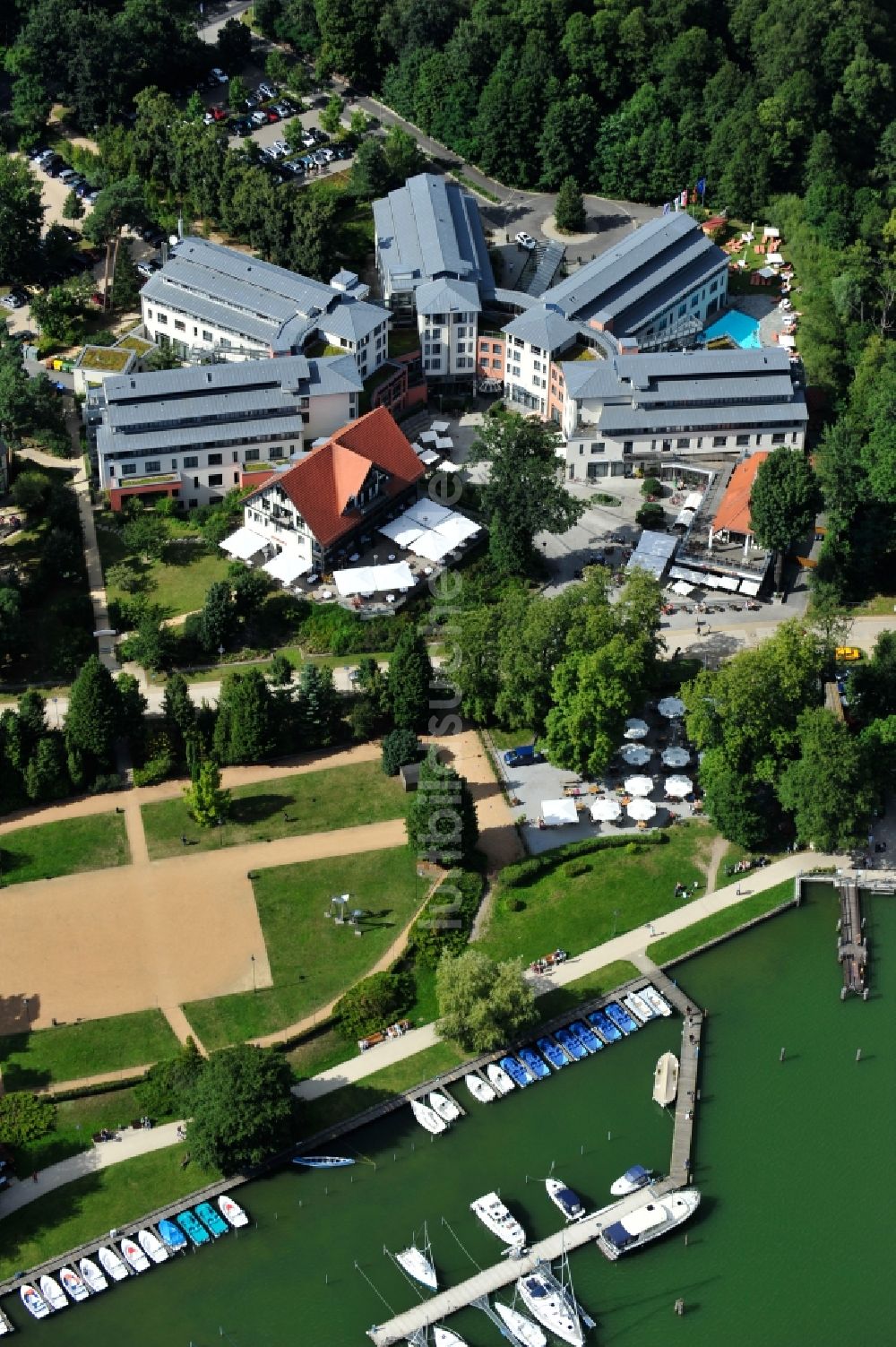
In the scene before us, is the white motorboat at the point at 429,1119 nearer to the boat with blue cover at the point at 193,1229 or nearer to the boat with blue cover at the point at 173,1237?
the boat with blue cover at the point at 193,1229

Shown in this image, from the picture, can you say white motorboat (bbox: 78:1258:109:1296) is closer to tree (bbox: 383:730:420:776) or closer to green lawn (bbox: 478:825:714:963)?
green lawn (bbox: 478:825:714:963)

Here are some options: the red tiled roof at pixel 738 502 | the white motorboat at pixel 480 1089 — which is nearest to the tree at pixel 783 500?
the red tiled roof at pixel 738 502

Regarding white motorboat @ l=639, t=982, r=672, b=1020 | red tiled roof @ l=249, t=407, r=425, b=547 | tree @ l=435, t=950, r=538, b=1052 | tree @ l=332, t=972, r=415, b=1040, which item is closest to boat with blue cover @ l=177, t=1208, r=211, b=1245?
tree @ l=332, t=972, r=415, b=1040

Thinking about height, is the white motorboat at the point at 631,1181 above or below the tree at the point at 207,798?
below

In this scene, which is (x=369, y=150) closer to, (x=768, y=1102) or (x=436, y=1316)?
(x=768, y=1102)

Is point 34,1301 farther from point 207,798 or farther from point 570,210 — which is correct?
point 570,210

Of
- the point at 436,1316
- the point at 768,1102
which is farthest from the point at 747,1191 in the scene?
the point at 436,1316

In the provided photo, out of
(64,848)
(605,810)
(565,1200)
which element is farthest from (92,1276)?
(605,810)
